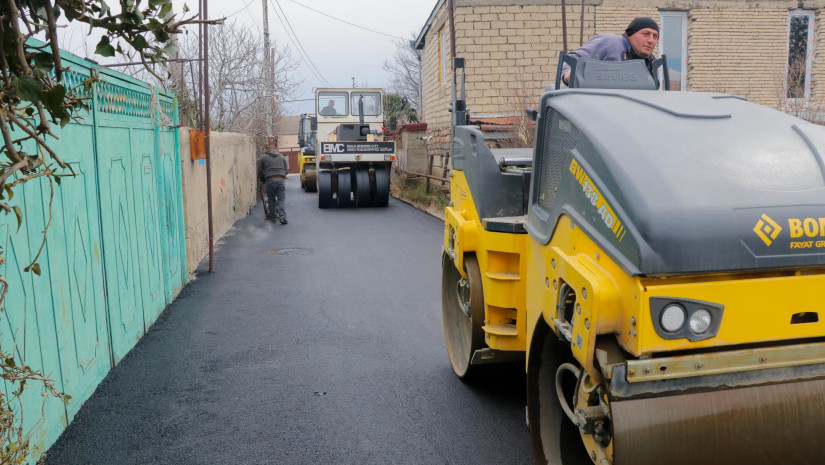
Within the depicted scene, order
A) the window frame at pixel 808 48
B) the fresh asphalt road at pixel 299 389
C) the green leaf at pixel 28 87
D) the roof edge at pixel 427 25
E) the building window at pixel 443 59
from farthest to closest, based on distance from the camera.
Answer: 1. the roof edge at pixel 427 25
2. the building window at pixel 443 59
3. the window frame at pixel 808 48
4. the fresh asphalt road at pixel 299 389
5. the green leaf at pixel 28 87

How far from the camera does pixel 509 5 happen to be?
16.5 m

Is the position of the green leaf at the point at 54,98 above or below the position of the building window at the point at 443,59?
below

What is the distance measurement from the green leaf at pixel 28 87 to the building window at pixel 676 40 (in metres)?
16.8

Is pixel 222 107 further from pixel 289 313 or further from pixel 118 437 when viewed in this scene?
pixel 118 437

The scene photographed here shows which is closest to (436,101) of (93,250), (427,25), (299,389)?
(427,25)

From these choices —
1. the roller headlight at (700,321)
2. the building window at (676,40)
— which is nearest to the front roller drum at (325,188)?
the building window at (676,40)

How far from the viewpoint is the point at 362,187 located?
19.3 metres

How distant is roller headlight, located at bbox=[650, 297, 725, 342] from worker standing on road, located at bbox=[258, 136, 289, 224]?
13.7m

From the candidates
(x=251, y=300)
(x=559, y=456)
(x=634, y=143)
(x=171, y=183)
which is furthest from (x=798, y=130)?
(x=171, y=183)

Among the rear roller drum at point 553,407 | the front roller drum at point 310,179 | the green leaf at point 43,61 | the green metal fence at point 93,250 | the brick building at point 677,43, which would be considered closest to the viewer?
the green leaf at point 43,61

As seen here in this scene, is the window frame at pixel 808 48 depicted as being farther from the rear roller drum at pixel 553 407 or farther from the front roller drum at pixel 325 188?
the rear roller drum at pixel 553 407

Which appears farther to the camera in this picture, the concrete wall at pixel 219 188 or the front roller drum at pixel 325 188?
the front roller drum at pixel 325 188

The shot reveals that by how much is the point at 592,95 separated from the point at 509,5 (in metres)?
14.0

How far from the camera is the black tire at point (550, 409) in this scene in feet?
10.9
